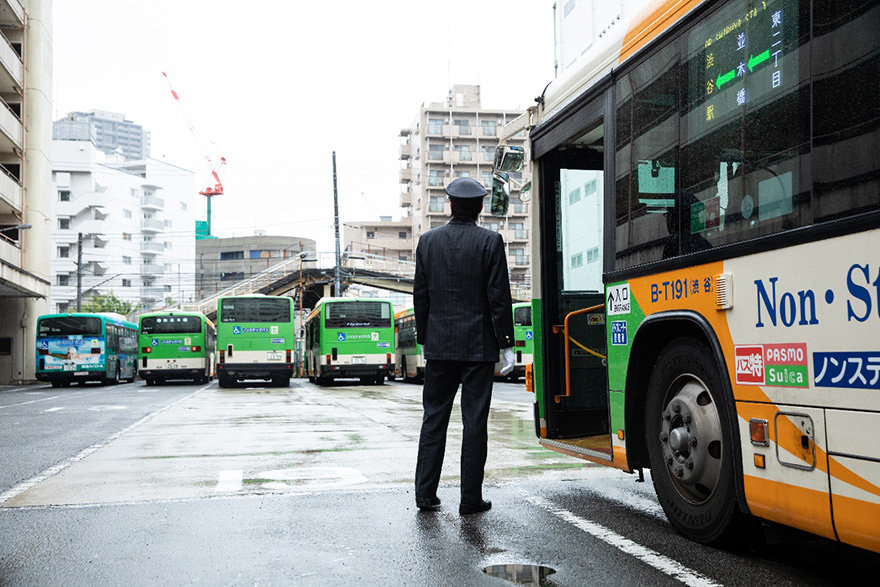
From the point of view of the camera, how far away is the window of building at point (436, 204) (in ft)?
274

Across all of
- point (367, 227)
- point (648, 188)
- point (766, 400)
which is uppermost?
point (367, 227)

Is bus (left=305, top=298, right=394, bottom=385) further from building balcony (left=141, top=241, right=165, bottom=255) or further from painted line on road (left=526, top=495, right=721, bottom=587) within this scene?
building balcony (left=141, top=241, right=165, bottom=255)

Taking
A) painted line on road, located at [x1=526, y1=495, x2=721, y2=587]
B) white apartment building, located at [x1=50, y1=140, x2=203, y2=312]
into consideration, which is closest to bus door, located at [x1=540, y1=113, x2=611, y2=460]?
painted line on road, located at [x1=526, y1=495, x2=721, y2=587]

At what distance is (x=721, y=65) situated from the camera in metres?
3.88

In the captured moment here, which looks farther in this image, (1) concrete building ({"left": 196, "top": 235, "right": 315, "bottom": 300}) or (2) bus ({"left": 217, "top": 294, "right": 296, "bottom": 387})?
(1) concrete building ({"left": 196, "top": 235, "right": 315, "bottom": 300})

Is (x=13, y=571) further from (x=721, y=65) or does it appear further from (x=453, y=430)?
(x=453, y=430)

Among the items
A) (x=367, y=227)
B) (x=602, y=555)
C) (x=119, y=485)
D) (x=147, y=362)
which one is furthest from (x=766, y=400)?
(x=367, y=227)

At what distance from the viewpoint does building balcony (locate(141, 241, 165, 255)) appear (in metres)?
97.7

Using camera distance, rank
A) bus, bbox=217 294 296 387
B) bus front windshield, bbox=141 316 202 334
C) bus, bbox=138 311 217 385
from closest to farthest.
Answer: bus, bbox=217 294 296 387 → bus, bbox=138 311 217 385 → bus front windshield, bbox=141 316 202 334

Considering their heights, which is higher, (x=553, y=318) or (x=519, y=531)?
(x=553, y=318)

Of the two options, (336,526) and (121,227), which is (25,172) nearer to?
(336,526)

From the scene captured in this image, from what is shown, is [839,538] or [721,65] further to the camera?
[721,65]

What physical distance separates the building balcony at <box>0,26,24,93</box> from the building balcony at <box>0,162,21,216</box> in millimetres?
4499

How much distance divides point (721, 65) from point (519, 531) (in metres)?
2.58
